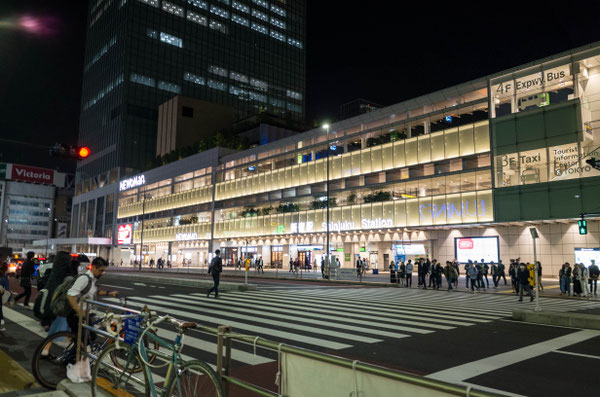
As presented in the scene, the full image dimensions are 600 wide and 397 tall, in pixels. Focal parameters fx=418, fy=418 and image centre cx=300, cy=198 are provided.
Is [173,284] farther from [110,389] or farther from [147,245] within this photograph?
[147,245]

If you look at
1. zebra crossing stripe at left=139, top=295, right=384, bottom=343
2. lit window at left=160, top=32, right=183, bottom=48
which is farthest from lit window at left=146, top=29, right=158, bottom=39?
zebra crossing stripe at left=139, top=295, right=384, bottom=343

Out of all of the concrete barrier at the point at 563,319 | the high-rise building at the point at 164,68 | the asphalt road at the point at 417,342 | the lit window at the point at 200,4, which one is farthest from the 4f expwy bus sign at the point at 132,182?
the concrete barrier at the point at 563,319

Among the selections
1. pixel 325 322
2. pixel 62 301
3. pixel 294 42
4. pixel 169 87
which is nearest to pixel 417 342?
pixel 325 322

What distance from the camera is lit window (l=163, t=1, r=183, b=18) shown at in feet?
353

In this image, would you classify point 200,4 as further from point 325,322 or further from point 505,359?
point 505,359

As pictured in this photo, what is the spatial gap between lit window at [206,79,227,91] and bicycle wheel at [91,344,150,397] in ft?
377

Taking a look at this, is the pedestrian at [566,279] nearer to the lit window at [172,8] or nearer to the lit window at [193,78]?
the lit window at [193,78]

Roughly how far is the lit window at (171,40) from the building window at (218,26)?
1134 centimetres

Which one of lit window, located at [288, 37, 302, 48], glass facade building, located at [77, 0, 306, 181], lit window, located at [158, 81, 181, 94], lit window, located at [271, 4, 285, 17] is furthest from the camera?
lit window, located at [288, 37, 302, 48]

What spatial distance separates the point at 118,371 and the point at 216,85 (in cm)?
11607

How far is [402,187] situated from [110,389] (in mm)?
41292

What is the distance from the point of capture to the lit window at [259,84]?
396 feet

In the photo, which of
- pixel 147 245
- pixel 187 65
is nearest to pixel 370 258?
pixel 147 245

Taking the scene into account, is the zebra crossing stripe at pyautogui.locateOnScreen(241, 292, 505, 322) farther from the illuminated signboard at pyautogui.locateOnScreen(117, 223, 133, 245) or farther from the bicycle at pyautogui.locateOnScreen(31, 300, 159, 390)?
the illuminated signboard at pyautogui.locateOnScreen(117, 223, 133, 245)
